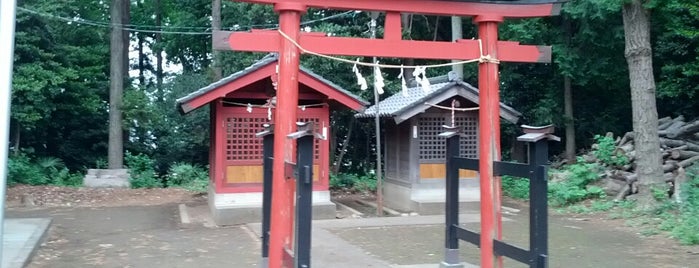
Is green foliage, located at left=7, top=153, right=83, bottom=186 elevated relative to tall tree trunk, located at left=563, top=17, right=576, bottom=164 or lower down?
lower down

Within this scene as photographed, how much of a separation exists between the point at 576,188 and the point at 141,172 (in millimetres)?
15901

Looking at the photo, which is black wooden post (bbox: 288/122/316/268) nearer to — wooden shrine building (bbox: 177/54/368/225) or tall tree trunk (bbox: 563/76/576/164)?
wooden shrine building (bbox: 177/54/368/225)

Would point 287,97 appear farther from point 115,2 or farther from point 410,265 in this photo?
point 115,2

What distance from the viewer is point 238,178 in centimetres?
1443

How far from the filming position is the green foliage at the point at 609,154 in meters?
17.0

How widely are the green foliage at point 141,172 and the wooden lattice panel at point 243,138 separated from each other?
8993 millimetres

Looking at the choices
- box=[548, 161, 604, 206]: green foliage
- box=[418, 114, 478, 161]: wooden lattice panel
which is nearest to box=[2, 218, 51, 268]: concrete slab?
box=[418, 114, 478, 161]: wooden lattice panel

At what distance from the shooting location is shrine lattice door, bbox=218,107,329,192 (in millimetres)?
14383

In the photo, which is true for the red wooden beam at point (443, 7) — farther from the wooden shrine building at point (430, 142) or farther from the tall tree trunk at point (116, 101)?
the tall tree trunk at point (116, 101)

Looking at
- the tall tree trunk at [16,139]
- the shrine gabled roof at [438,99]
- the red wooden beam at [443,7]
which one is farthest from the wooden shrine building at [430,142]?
the tall tree trunk at [16,139]

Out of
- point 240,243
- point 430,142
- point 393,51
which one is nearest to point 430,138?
point 430,142

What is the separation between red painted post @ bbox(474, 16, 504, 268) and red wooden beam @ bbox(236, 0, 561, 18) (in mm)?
119

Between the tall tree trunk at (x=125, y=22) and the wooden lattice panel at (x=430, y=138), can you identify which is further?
the tall tree trunk at (x=125, y=22)

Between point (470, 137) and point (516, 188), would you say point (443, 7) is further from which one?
point (516, 188)
